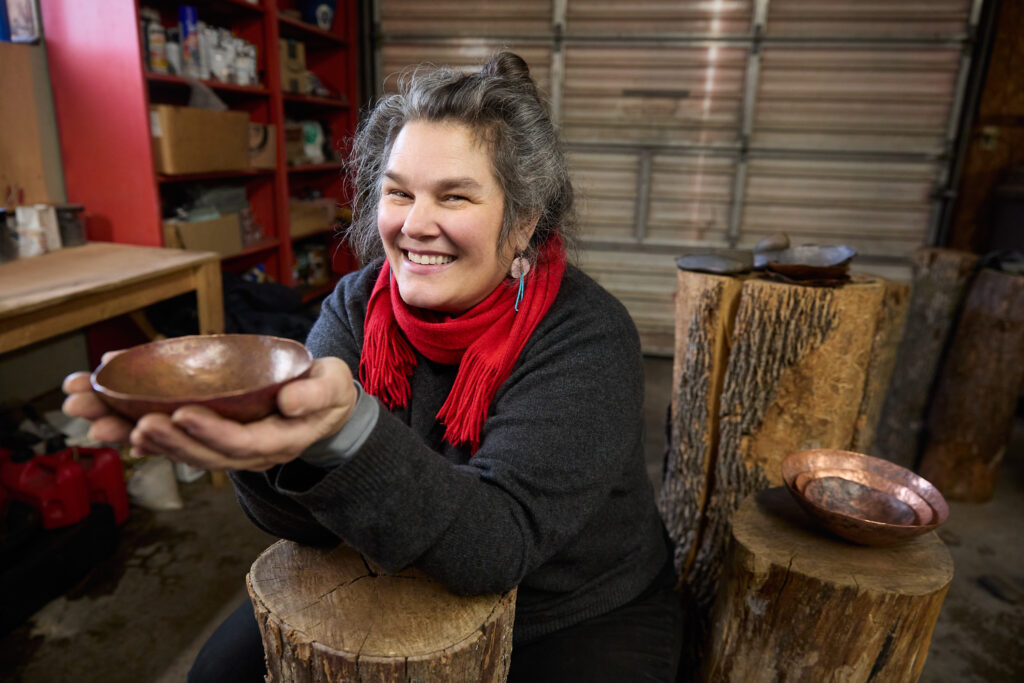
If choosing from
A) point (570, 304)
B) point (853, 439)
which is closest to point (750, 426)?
point (853, 439)

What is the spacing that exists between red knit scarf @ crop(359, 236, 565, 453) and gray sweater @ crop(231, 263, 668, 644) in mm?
26

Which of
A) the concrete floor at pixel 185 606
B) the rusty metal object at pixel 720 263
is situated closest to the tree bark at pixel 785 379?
the rusty metal object at pixel 720 263

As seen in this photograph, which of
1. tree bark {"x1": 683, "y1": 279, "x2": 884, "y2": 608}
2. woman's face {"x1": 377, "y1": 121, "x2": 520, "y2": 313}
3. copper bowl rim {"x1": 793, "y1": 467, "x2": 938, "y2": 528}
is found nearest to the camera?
woman's face {"x1": 377, "y1": 121, "x2": 520, "y2": 313}

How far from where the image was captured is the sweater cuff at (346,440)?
0.76 meters

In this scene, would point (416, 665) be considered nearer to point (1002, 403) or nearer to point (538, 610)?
point (538, 610)

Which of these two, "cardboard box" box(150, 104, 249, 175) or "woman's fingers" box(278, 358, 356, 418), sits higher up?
"cardboard box" box(150, 104, 249, 175)

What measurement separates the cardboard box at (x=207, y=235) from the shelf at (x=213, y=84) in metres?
0.61

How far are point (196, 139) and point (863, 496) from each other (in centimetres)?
294

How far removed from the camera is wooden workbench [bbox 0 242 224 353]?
185cm

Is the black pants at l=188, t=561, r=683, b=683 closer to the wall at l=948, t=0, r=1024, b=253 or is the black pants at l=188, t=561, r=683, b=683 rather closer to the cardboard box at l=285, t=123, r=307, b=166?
the cardboard box at l=285, t=123, r=307, b=166

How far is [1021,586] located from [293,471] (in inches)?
104

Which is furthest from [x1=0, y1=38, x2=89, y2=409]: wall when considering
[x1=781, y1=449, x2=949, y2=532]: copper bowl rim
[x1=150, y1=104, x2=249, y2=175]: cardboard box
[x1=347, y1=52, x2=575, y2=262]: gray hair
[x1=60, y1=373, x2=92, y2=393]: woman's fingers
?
[x1=781, y1=449, x2=949, y2=532]: copper bowl rim

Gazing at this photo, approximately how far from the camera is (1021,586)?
2301 millimetres

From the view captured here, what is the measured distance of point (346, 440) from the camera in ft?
2.52
